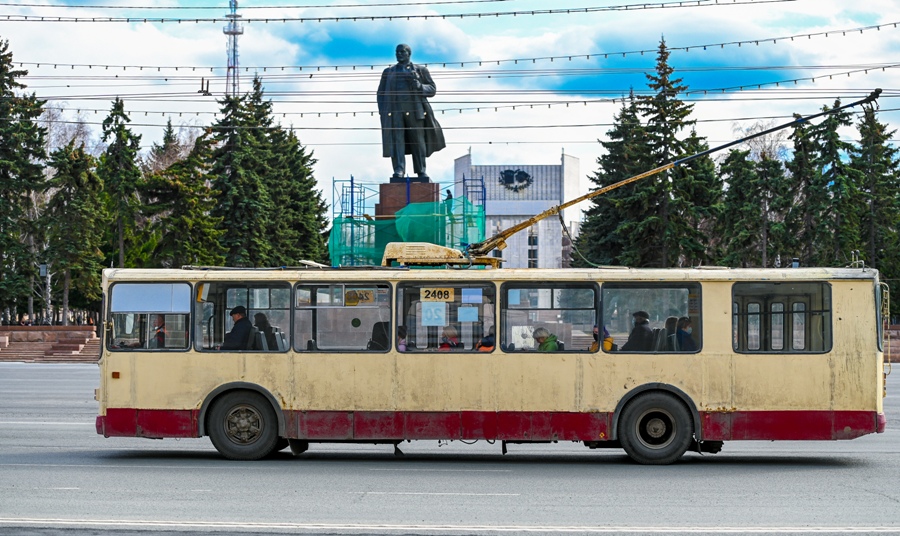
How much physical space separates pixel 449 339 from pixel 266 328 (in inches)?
86.5

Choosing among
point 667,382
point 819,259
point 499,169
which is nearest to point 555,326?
point 667,382

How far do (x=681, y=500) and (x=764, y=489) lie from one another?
1212 mm

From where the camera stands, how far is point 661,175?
4672cm

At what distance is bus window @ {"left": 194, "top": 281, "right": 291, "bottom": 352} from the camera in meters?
13.1

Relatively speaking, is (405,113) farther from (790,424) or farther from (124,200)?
(124,200)

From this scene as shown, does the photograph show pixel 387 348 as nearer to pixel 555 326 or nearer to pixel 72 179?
pixel 555 326

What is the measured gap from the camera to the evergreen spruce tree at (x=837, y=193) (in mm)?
48188

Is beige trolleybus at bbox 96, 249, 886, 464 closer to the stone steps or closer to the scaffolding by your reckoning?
the scaffolding

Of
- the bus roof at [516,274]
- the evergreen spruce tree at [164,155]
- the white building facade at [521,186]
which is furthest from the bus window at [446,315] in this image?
the white building facade at [521,186]

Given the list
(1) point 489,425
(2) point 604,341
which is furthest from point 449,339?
(2) point 604,341

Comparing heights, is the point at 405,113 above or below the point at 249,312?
above

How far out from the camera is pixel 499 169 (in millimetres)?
172000

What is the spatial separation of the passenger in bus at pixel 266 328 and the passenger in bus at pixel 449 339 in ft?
6.53

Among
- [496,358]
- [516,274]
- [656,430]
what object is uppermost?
[516,274]
